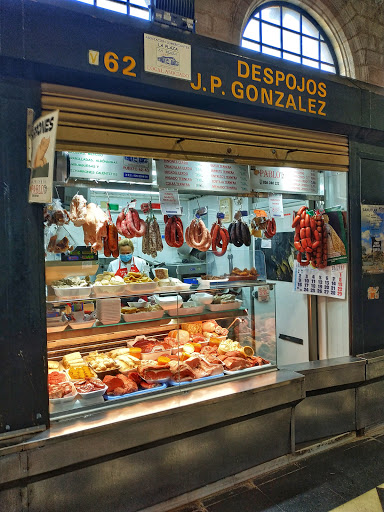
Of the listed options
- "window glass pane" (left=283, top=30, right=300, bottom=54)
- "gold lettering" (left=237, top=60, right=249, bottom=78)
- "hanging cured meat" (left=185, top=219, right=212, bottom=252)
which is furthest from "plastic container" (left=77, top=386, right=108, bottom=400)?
"window glass pane" (left=283, top=30, right=300, bottom=54)

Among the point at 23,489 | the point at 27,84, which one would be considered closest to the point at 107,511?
the point at 23,489

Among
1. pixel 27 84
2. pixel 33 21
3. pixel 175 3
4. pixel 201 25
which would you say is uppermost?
pixel 201 25

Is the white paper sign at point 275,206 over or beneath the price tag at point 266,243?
over

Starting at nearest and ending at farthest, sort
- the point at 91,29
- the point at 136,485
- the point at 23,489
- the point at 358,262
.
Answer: the point at 23,489, the point at 91,29, the point at 136,485, the point at 358,262

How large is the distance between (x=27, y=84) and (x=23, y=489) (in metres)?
2.87

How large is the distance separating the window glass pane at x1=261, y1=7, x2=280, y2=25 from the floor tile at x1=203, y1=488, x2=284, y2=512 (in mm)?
6541

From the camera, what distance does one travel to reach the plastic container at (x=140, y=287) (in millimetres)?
3809

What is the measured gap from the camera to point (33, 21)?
2688 millimetres

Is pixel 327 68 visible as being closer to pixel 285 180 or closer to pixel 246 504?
pixel 285 180

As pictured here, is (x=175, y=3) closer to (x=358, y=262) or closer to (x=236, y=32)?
(x=236, y=32)

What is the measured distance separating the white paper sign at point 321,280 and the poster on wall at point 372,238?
0.31 meters

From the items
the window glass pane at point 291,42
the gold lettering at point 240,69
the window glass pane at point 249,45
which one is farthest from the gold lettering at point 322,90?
the window glass pane at point 291,42

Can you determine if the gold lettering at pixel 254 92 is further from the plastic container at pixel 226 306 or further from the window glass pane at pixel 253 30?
the window glass pane at pixel 253 30

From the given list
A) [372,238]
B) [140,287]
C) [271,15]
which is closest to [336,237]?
[372,238]
